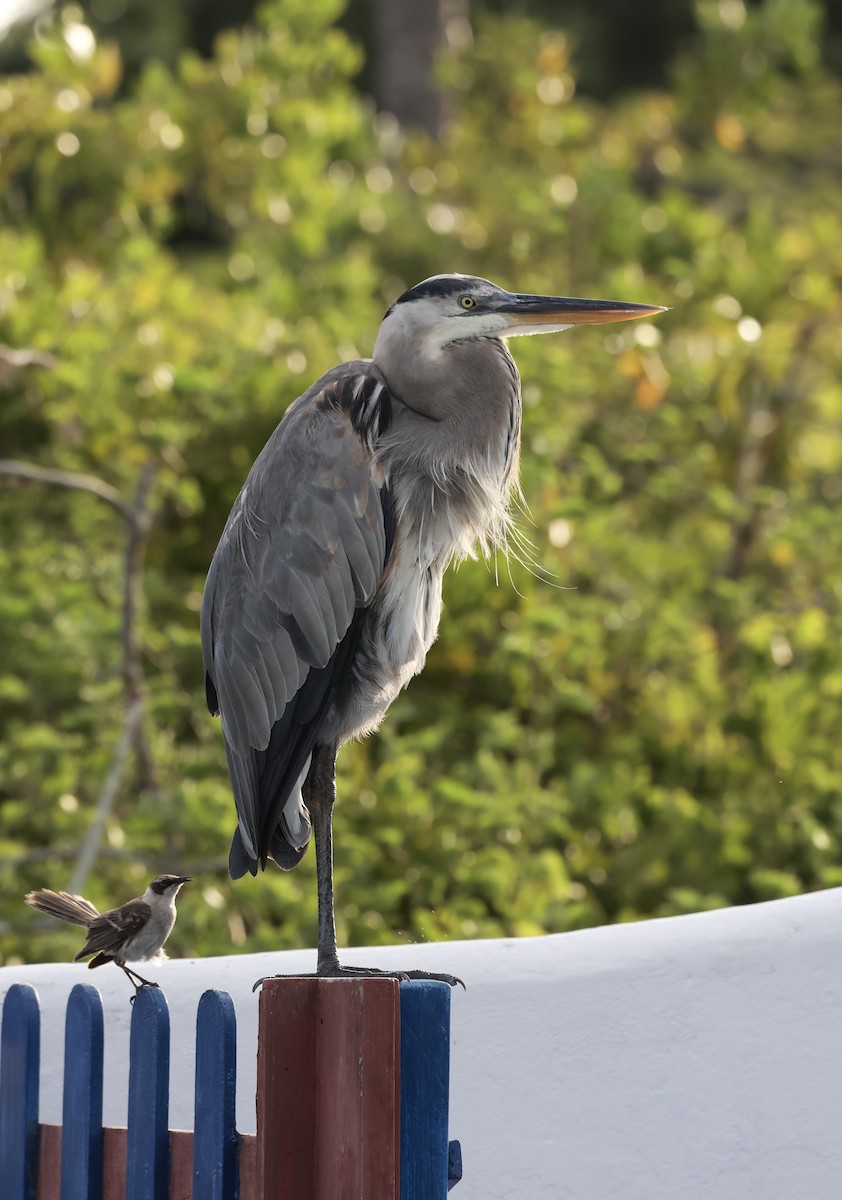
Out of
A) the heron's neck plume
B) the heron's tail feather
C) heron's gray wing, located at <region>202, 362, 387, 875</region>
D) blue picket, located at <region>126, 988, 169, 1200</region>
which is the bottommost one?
blue picket, located at <region>126, 988, 169, 1200</region>

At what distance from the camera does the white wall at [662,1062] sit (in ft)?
10.6

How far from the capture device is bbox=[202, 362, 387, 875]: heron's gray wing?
3271mm

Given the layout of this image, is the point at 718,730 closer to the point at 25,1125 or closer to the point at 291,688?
the point at 291,688

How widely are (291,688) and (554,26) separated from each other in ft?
61.0

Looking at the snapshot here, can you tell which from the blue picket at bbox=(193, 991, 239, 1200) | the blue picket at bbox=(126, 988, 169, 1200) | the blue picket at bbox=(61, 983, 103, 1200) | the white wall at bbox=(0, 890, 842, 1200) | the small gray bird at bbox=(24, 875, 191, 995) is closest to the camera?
the blue picket at bbox=(193, 991, 239, 1200)

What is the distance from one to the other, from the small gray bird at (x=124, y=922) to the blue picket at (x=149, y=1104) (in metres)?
0.58

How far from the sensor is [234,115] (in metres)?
9.45

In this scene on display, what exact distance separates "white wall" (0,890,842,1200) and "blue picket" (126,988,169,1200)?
32.5 inches

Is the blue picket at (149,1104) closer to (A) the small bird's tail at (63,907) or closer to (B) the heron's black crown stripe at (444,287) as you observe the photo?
(A) the small bird's tail at (63,907)

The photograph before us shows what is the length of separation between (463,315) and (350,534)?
525 millimetres

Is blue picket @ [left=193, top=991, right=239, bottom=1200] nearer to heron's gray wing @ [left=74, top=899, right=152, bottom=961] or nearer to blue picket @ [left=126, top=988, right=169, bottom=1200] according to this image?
blue picket @ [left=126, top=988, right=169, bottom=1200]

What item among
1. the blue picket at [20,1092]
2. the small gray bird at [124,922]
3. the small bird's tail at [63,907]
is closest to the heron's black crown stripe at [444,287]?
the small gray bird at [124,922]

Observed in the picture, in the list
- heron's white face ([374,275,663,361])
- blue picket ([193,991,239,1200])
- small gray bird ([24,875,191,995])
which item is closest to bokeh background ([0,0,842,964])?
small gray bird ([24,875,191,995])

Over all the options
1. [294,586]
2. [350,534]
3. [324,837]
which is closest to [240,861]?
[324,837]
